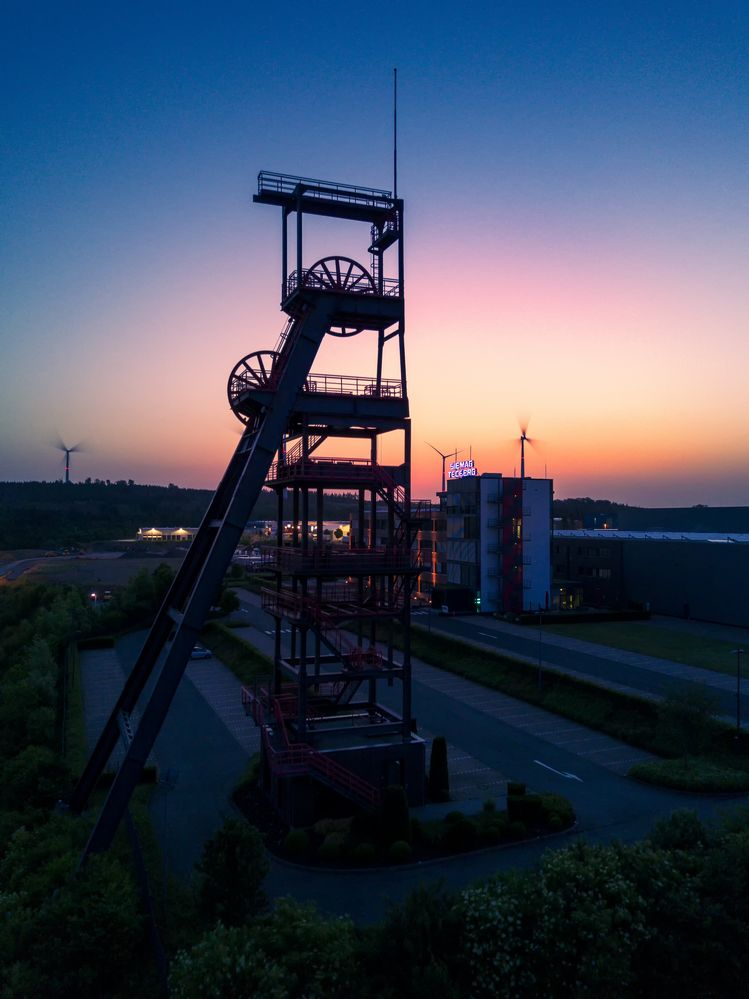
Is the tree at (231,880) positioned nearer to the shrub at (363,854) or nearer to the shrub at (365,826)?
the shrub at (363,854)

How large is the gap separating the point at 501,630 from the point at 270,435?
170 feet

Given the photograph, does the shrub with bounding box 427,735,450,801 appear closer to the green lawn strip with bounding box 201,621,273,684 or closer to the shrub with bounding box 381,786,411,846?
the shrub with bounding box 381,786,411,846

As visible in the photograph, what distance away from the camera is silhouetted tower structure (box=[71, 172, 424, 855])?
2673 cm

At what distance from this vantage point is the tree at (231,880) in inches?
711

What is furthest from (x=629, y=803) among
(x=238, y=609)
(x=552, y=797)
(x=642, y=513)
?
(x=642, y=513)

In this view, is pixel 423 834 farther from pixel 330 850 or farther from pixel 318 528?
pixel 318 528

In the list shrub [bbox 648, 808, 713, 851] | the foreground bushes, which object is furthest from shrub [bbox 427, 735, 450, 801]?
the foreground bushes

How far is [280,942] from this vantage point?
621 inches

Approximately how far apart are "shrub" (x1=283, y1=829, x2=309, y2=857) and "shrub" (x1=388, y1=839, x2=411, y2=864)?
10.3 feet

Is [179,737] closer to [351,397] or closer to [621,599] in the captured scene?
[351,397]

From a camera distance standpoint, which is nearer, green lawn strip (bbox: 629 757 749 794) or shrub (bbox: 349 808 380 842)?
shrub (bbox: 349 808 380 842)

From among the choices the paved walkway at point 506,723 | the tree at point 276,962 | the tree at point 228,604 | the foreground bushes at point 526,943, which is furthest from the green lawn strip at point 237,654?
the foreground bushes at point 526,943

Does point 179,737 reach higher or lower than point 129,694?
lower

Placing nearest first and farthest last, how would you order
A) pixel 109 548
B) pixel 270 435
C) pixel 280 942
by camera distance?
pixel 280 942 → pixel 270 435 → pixel 109 548
